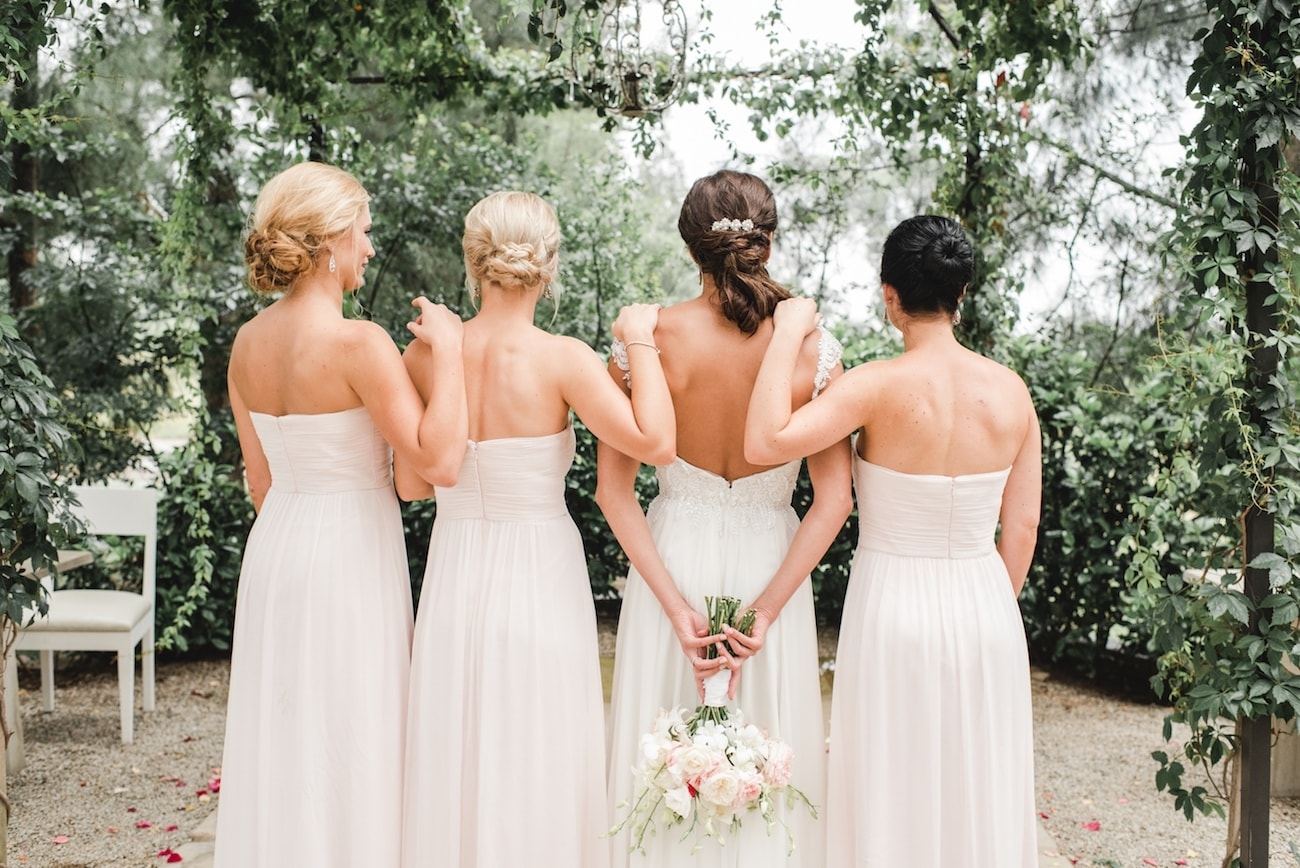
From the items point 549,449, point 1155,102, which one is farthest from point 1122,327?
point 549,449

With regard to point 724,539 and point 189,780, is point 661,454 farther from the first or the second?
point 189,780

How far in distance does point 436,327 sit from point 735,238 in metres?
0.74

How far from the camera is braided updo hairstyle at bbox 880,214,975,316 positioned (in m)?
2.51

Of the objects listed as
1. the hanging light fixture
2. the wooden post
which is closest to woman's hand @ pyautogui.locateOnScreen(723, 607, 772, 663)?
the wooden post

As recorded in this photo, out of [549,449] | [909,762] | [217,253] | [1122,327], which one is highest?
[217,253]

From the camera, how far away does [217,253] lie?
20.1ft

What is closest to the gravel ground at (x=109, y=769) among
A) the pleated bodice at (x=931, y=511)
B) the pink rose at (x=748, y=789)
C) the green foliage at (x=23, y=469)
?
the green foliage at (x=23, y=469)

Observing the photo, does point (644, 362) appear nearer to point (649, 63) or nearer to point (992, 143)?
point (649, 63)

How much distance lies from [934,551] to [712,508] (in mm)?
543

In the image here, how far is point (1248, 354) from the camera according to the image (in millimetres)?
2777

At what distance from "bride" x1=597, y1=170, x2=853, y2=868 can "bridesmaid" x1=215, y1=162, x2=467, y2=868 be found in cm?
55

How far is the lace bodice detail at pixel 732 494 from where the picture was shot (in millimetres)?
2750

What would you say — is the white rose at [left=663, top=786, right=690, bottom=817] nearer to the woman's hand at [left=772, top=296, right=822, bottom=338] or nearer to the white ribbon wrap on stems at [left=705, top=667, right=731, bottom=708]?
the white ribbon wrap on stems at [left=705, top=667, right=731, bottom=708]

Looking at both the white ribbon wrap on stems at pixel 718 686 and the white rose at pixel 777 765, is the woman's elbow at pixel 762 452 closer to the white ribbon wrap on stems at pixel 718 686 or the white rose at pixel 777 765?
the white ribbon wrap on stems at pixel 718 686
